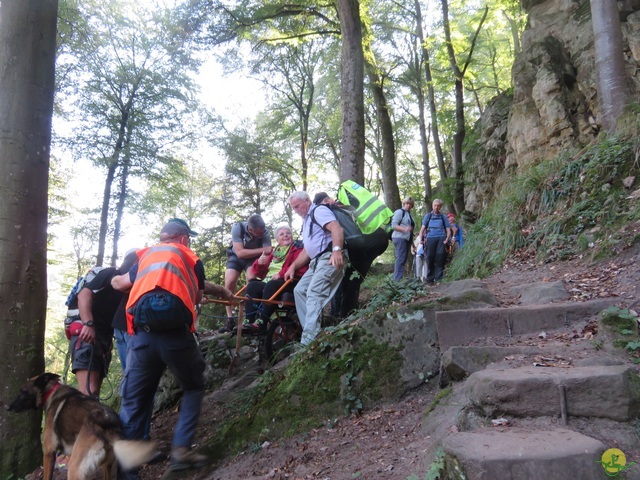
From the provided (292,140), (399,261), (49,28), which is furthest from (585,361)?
(292,140)

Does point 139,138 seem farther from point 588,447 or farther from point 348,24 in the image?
point 588,447

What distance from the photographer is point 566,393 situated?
7.82 ft

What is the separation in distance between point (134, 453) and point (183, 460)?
0.41m

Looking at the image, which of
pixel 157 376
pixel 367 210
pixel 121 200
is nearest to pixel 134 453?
pixel 157 376

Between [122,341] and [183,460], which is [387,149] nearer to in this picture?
[122,341]

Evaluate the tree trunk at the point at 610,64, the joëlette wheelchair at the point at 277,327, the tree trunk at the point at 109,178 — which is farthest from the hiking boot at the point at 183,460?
the tree trunk at the point at 109,178

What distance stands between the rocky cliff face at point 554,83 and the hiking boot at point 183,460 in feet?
30.6

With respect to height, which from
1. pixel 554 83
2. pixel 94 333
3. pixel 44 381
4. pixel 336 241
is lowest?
pixel 44 381

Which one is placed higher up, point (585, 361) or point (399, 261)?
point (399, 261)

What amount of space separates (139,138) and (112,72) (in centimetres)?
251

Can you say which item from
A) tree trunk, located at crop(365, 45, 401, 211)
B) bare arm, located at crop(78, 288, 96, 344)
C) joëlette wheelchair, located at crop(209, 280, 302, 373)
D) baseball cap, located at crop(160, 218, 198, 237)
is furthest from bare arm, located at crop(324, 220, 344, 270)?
tree trunk, located at crop(365, 45, 401, 211)

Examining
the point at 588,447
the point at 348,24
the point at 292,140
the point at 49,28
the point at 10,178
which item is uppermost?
the point at 292,140

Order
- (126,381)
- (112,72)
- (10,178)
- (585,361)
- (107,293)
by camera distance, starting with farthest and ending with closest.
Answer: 1. (112,72)
2. (107,293)
3. (10,178)
4. (126,381)
5. (585,361)

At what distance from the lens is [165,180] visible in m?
16.5
